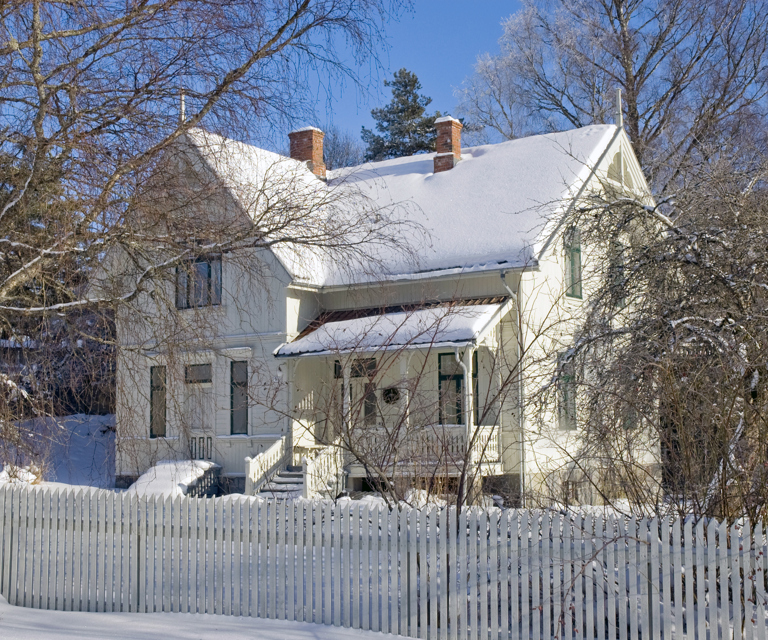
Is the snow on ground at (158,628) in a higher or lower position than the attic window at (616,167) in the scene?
lower

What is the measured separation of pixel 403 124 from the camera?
4328 centimetres

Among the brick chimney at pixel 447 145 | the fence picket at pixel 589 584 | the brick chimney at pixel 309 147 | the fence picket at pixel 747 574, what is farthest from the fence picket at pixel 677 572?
the brick chimney at pixel 309 147

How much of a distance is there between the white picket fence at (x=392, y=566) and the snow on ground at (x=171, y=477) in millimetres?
8035

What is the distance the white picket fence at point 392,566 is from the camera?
6.99 metres

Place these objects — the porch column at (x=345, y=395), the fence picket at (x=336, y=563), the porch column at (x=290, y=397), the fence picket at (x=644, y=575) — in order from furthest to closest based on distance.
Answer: the porch column at (x=290, y=397), the porch column at (x=345, y=395), the fence picket at (x=336, y=563), the fence picket at (x=644, y=575)

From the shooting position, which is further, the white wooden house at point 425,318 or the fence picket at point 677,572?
the white wooden house at point 425,318

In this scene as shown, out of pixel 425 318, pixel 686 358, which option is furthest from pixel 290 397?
pixel 686 358

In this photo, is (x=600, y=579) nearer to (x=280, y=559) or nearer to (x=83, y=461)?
(x=280, y=559)

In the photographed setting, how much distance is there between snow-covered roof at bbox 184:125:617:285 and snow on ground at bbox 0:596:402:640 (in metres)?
8.98

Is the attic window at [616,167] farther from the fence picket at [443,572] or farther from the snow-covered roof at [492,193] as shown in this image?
the fence picket at [443,572]

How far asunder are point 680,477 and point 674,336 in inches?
91.2

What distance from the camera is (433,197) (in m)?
20.9

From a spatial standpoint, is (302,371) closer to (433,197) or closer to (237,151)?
(433,197)

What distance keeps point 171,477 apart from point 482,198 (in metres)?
9.18
